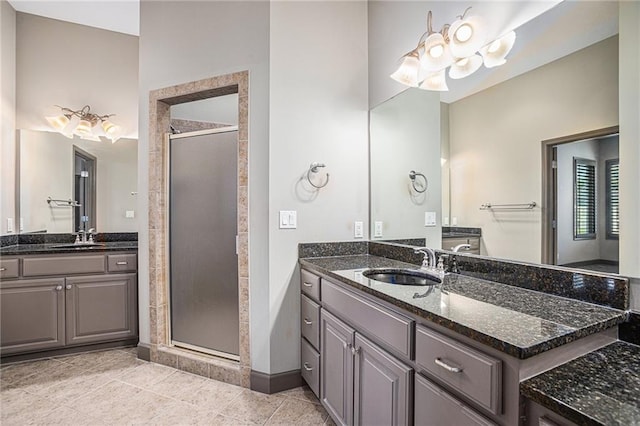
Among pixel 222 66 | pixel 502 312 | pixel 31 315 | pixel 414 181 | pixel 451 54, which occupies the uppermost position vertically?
pixel 222 66

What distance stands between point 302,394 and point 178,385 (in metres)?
0.91

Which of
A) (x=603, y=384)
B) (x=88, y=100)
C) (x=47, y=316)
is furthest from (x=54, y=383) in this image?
(x=603, y=384)

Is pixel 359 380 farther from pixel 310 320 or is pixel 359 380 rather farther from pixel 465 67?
pixel 465 67

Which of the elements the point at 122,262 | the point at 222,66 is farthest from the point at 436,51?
the point at 122,262

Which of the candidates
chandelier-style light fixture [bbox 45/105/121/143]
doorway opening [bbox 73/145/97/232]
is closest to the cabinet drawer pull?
doorway opening [bbox 73/145/97/232]

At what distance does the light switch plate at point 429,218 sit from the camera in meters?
2.09

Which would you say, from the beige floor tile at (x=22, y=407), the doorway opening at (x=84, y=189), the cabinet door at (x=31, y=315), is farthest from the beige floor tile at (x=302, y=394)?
the doorway opening at (x=84, y=189)

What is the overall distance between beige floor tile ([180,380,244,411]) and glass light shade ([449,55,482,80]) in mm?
2475

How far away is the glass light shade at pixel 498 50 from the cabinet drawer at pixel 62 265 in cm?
328

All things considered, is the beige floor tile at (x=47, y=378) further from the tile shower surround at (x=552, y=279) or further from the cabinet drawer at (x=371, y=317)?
the tile shower surround at (x=552, y=279)

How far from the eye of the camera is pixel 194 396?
2.21m

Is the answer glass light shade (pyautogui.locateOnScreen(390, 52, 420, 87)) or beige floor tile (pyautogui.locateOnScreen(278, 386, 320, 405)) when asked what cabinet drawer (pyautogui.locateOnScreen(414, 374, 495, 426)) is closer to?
beige floor tile (pyautogui.locateOnScreen(278, 386, 320, 405))

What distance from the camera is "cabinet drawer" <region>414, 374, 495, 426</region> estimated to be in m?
0.96

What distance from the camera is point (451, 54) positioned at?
1849mm
